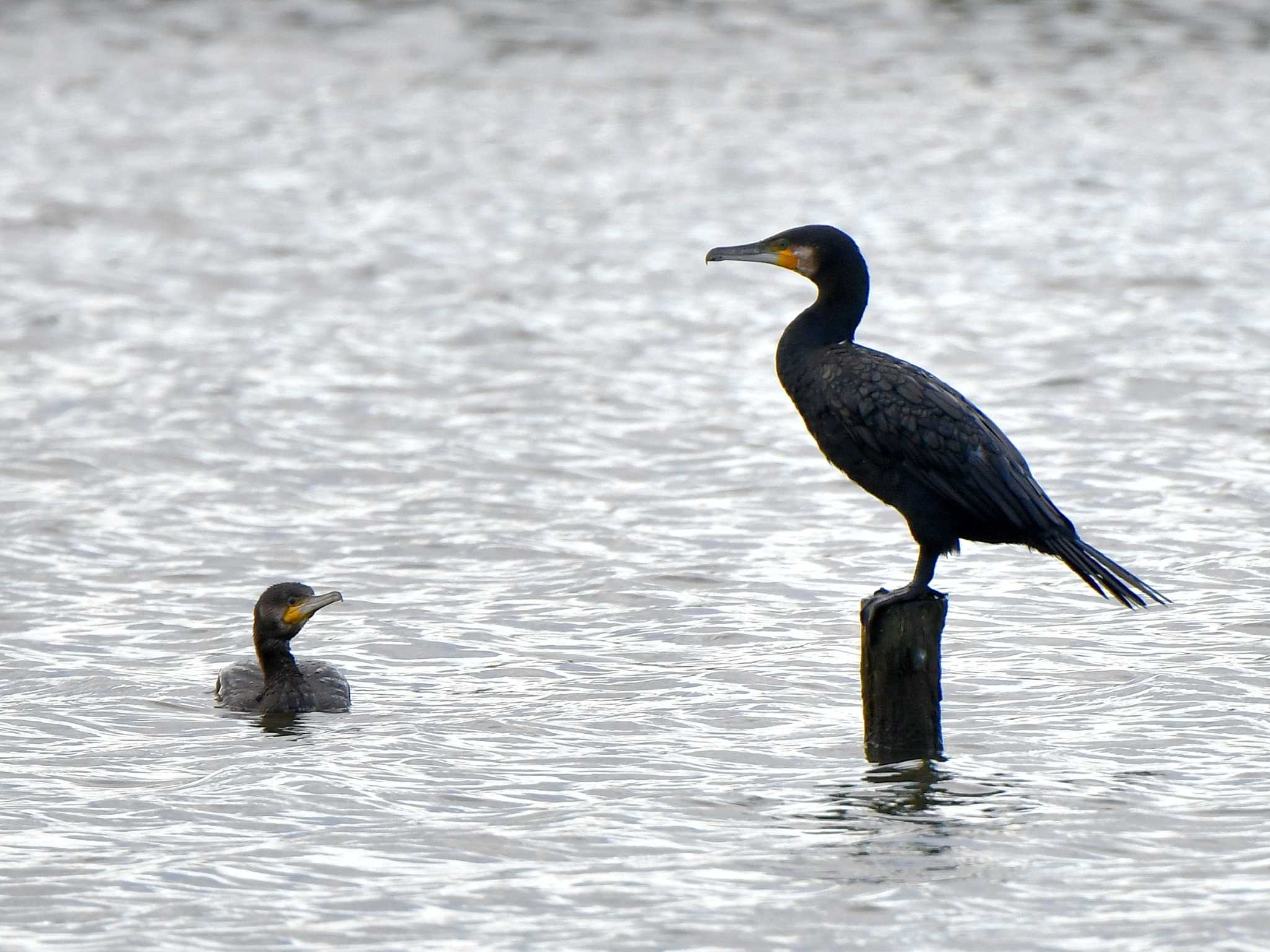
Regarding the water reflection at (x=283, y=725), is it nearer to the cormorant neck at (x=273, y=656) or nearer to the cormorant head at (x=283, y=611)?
the cormorant neck at (x=273, y=656)

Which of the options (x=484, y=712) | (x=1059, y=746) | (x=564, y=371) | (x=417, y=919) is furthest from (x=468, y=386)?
(x=417, y=919)

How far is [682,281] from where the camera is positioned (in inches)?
782

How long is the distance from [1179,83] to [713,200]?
953cm

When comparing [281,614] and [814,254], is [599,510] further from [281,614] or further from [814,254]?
[814,254]

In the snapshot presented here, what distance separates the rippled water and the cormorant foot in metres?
0.65

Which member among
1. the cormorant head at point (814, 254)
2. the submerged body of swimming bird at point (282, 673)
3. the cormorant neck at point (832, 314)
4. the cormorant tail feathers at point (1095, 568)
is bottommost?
the submerged body of swimming bird at point (282, 673)

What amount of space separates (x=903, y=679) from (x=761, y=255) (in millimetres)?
1841

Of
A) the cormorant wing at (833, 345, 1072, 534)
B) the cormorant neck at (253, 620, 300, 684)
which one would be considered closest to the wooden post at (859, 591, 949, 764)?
the cormorant wing at (833, 345, 1072, 534)

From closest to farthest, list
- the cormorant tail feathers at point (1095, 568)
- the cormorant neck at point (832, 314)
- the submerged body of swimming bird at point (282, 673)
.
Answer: the cormorant tail feathers at point (1095, 568), the cormorant neck at point (832, 314), the submerged body of swimming bird at point (282, 673)

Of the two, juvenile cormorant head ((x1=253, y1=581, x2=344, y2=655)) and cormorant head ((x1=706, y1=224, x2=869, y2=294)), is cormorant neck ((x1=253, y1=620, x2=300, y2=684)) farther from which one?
cormorant head ((x1=706, y1=224, x2=869, y2=294))

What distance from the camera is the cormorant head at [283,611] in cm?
909

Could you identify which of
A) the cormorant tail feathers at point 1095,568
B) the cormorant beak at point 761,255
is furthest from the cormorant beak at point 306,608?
the cormorant tail feathers at point 1095,568

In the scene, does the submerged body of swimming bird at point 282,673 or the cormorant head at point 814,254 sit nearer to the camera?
the cormorant head at point 814,254

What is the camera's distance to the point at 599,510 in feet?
40.9
